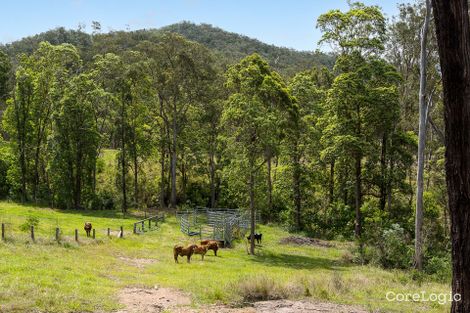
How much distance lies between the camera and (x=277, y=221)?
4731 centimetres

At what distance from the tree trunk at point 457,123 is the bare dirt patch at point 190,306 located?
25.7 feet

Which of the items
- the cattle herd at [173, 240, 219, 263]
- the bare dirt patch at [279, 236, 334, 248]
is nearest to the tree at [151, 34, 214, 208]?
the bare dirt patch at [279, 236, 334, 248]

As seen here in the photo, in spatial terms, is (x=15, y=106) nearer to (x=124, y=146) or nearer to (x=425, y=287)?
(x=124, y=146)

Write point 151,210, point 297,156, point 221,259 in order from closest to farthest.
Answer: point 221,259
point 297,156
point 151,210

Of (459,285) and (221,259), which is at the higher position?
(459,285)

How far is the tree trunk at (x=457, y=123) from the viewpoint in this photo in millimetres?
5742

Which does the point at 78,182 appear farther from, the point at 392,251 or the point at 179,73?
the point at 392,251

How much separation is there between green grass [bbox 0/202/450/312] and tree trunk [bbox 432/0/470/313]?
8.49 m

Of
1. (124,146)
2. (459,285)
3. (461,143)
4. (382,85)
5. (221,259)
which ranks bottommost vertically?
(221,259)

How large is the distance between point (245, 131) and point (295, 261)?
8.63 metres

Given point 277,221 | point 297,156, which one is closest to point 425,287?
point 297,156

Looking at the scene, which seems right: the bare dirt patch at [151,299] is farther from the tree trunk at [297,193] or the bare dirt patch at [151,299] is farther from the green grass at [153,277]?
the tree trunk at [297,193]

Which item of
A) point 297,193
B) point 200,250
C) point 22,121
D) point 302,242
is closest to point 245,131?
point 200,250

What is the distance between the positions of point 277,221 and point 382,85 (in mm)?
18346
